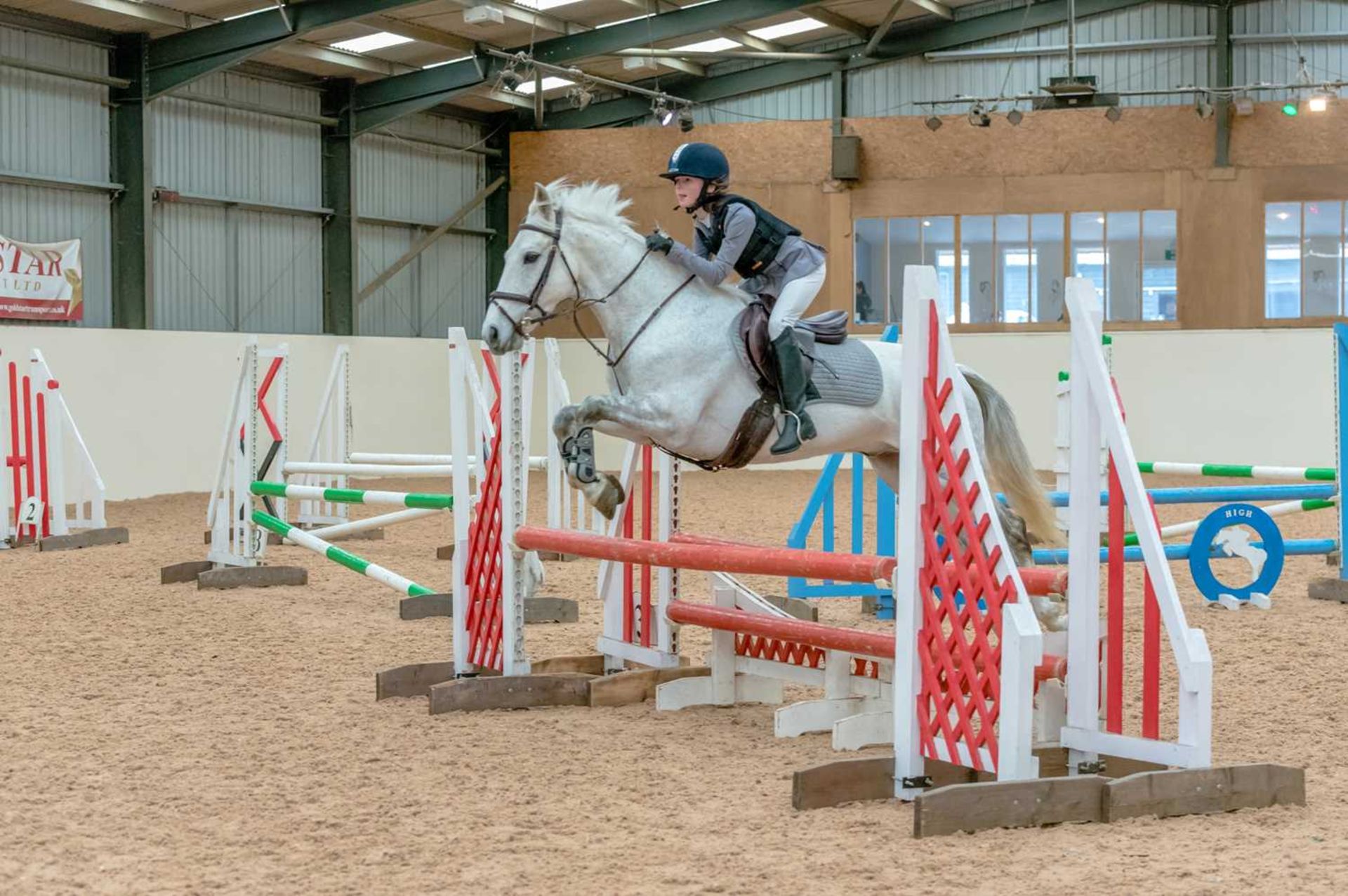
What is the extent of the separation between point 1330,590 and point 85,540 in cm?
740

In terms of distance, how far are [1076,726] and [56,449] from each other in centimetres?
772

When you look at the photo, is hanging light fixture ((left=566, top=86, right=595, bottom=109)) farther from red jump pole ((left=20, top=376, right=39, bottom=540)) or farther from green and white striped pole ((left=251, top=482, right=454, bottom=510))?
green and white striped pole ((left=251, top=482, right=454, bottom=510))

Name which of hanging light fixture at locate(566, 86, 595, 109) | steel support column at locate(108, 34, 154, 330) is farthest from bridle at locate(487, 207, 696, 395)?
hanging light fixture at locate(566, 86, 595, 109)

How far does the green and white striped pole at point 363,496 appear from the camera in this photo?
6539 millimetres

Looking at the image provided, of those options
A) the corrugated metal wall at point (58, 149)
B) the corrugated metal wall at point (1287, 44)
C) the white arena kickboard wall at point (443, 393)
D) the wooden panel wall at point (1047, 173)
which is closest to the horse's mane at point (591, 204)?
the white arena kickboard wall at point (443, 393)

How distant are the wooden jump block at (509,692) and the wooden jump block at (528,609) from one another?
1.93m

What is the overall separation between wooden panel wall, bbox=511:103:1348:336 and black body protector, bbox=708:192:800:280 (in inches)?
506

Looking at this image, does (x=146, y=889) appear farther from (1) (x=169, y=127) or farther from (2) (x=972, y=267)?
(2) (x=972, y=267)

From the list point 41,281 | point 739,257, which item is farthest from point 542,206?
point 41,281

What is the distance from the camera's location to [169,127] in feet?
50.1

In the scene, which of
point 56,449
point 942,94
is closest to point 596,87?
point 942,94

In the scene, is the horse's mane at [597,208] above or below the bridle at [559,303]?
above

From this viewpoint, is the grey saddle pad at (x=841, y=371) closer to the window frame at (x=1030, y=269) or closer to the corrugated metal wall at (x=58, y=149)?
the corrugated metal wall at (x=58, y=149)

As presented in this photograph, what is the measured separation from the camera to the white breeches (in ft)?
14.9
